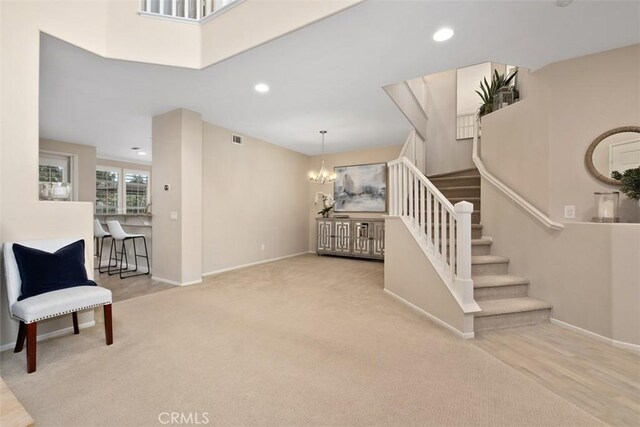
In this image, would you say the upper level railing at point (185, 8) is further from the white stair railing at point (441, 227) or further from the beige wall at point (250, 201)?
the white stair railing at point (441, 227)

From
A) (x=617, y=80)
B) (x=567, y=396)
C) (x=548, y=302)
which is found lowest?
(x=567, y=396)

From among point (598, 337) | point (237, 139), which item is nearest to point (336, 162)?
point (237, 139)

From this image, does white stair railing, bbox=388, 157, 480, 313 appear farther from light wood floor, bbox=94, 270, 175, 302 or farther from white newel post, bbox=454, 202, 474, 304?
light wood floor, bbox=94, 270, 175, 302

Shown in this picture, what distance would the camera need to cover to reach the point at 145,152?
714 cm

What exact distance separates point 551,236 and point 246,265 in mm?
4757

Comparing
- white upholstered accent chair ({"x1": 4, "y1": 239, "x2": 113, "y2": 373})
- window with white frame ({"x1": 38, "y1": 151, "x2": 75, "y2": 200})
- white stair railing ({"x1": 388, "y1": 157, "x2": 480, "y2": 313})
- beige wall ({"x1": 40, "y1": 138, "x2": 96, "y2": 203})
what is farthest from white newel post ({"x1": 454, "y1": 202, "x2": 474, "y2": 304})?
beige wall ({"x1": 40, "y1": 138, "x2": 96, "y2": 203})

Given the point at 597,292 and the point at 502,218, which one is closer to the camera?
the point at 597,292

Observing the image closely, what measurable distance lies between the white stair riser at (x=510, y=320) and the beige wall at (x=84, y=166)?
766cm

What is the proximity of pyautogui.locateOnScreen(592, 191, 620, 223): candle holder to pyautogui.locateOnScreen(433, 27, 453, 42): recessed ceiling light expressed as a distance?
199 centimetres

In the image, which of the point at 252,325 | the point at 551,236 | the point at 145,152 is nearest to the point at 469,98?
the point at 551,236

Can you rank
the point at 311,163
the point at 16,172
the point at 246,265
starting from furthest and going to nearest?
the point at 311,163, the point at 246,265, the point at 16,172

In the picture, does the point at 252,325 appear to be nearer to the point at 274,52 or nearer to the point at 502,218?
the point at 274,52

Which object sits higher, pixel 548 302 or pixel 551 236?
pixel 551 236

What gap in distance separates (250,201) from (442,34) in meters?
4.35
